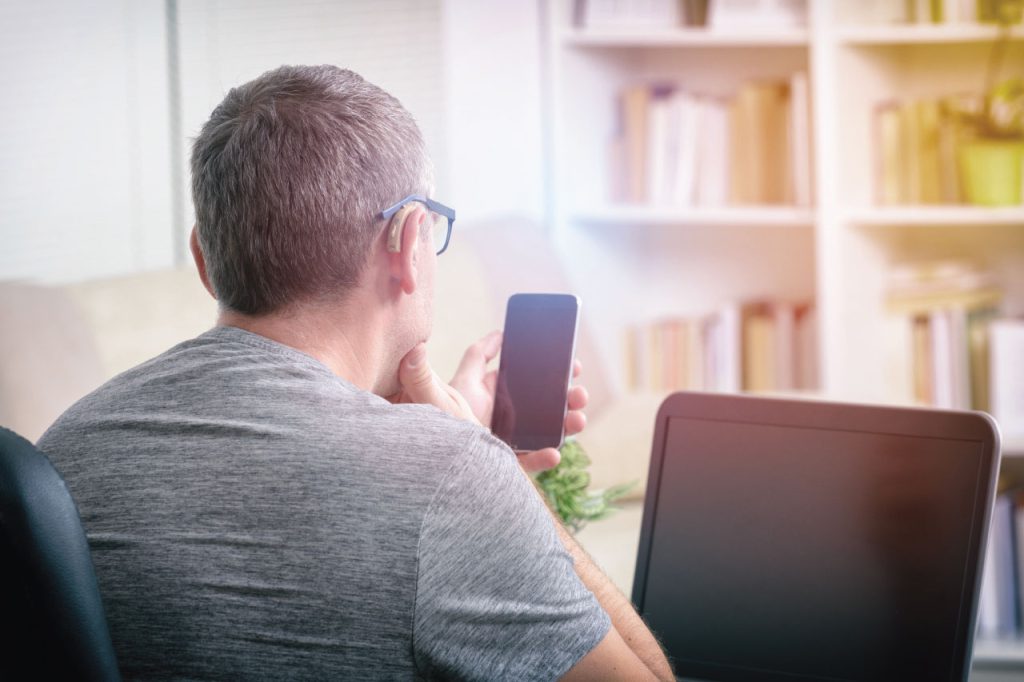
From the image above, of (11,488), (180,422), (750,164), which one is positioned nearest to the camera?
(11,488)

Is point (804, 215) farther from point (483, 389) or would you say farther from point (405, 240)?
point (405, 240)

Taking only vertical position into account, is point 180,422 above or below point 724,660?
above

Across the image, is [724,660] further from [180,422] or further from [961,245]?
[961,245]

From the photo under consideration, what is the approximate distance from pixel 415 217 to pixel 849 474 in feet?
1.40

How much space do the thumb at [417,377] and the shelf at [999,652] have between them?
1992 mm

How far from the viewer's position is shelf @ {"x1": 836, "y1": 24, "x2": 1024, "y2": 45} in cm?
269

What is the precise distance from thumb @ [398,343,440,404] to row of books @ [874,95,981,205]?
199 centimetres

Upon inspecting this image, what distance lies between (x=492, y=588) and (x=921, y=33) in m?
2.30

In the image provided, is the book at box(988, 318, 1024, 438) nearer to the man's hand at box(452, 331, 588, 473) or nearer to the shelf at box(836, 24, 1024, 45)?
the shelf at box(836, 24, 1024, 45)

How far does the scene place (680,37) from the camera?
9.46ft

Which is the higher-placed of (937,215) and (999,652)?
(937,215)

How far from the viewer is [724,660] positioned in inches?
41.9

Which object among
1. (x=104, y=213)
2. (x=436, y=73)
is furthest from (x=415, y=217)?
(x=436, y=73)

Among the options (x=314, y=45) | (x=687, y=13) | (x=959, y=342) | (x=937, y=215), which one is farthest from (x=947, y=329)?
(x=314, y=45)
